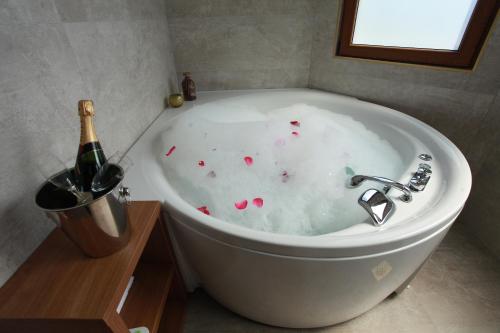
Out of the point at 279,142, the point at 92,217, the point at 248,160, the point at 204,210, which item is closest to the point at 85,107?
the point at 92,217

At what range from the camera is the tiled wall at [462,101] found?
1185 millimetres

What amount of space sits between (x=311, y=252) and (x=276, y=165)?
0.57 metres

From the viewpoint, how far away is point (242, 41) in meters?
1.68

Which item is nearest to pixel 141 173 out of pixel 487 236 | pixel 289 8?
pixel 289 8

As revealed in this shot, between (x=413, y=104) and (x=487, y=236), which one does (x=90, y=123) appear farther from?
(x=487, y=236)

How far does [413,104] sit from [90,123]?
5.04ft

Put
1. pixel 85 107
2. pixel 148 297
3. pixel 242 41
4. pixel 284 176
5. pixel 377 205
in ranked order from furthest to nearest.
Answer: pixel 242 41 < pixel 284 176 < pixel 148 297 < pixel 377 205 < pixel 85 107

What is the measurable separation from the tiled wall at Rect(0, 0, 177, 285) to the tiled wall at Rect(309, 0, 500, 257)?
1.23 metres

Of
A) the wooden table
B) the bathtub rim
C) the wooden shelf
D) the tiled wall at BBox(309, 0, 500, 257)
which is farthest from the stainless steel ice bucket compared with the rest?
the tiled wall at BBox(309, 0, 500, 257)

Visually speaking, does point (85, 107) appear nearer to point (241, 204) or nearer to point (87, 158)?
point (87, 158)

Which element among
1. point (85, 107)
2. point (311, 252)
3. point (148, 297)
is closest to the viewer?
point (85, 107)

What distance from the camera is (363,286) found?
2.47ft

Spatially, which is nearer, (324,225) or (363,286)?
(363,286)

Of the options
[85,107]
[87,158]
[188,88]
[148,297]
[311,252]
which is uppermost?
[85,107]
